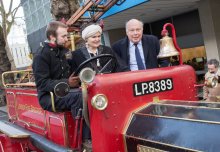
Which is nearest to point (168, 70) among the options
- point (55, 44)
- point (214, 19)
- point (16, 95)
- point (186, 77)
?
point (186, 77)

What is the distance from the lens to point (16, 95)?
5.40m

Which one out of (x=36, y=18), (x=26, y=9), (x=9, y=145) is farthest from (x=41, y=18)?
(x=9, y=145)

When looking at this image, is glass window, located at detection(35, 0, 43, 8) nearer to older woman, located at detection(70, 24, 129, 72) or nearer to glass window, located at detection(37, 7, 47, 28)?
glass window, located at detection(37, 7, 47, 28)

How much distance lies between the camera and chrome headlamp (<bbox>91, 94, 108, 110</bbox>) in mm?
2598

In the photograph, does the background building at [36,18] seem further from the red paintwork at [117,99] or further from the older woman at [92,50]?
the red paintwork at [117,99]

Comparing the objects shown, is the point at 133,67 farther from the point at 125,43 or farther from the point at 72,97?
the point at 72,97

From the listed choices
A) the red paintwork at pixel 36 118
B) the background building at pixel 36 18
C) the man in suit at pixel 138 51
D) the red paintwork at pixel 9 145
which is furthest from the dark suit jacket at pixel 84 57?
the background building at pixel 36 18

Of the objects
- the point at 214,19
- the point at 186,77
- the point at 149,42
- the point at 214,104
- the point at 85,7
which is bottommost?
the point at 214,104

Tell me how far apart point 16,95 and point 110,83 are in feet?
9.98

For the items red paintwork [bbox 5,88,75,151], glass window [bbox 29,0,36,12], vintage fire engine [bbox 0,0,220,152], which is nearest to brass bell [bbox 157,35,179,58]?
vintage fire engine [bbox 0,0,220,152]

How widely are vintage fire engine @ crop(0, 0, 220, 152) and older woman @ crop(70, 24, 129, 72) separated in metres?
0.49

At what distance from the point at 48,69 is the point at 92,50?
500 mm

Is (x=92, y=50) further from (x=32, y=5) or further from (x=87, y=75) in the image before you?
(x=32, y=5)

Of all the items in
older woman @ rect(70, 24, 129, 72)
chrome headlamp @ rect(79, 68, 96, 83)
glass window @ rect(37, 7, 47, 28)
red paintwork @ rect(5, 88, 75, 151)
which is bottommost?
red paintwork @ rect(5, 88, 75, 151)
